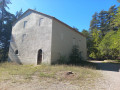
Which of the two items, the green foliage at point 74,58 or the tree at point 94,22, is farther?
the tree at point 94,22

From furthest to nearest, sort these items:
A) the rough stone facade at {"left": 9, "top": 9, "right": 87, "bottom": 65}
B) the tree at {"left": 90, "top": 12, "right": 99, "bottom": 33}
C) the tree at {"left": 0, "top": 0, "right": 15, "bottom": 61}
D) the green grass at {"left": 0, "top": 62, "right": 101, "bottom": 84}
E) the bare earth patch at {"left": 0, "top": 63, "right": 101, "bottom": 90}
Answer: the tree at {"left": 90, "top": 12, "right": 99, "bottom": 33}
the tree at {"left": 0, "top": 0, "right": 15, "bottom": 61}
the rough stone facade at {"left": 9, "top": 9, "right": 87, "bottom": 65}
the green grass at {"left": 0, "top": 62, "right": 101, "bottom": 84}
the bare earth patch at {"left": 0, "top": 63, "right": 101, "bottom": 90}

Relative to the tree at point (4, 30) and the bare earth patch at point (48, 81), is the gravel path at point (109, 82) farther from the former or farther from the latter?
the tree at point (4, 30)

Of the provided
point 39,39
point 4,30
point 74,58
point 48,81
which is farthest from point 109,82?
point 4,30

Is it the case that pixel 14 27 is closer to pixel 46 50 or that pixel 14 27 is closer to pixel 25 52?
pixel 25 52

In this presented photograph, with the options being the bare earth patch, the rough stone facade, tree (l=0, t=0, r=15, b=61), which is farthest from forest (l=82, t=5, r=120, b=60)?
tree (l=0, t=0, r=15, b=61)

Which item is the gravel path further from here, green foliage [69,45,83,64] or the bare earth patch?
green foliage [69,45,83,64]

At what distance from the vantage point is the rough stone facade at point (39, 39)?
11880mm

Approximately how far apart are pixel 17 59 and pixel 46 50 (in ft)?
19.9

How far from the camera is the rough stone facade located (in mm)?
11880

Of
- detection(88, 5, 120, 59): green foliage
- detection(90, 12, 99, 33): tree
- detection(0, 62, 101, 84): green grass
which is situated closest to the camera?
detection(0, 62, 101, 84): green grass

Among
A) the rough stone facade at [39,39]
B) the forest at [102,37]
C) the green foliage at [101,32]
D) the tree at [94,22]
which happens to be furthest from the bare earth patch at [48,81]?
the tree at [94,22]

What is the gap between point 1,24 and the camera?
2173 cm

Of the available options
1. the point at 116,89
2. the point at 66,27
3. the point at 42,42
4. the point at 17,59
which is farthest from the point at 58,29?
the point at 116,89

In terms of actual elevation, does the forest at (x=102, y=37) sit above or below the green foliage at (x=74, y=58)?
above
